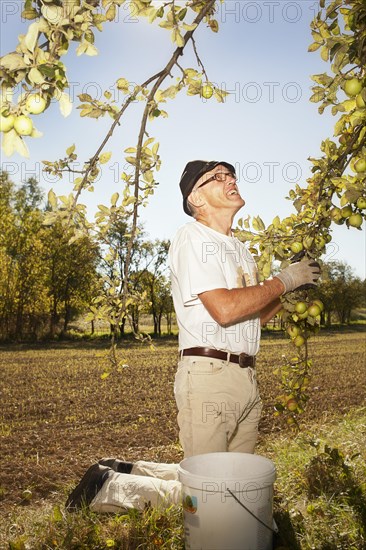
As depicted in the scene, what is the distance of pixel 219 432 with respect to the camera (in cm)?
297

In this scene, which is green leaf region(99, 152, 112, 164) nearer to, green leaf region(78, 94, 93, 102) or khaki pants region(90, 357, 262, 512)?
green leaf region(78, 94, 93, 102)

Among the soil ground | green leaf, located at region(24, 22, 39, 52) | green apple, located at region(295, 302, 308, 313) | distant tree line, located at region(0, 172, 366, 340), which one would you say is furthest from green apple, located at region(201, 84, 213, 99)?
distant tree line, located at region(0, 172, 366, 340)

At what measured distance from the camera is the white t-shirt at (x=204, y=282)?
9.61 ft

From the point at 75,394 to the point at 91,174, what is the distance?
8.92m

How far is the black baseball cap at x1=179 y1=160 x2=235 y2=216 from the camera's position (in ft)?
11.0

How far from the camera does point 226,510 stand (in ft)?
8.29

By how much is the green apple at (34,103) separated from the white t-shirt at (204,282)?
151 cm

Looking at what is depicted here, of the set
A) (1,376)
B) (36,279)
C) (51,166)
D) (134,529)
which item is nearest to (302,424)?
(134,529)

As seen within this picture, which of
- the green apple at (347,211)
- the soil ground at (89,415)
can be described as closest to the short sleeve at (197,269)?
the soil ground at (89,415)

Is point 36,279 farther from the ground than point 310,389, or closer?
farther from the ground

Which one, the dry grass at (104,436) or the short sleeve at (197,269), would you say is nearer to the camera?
the short sleeve at (197,269)

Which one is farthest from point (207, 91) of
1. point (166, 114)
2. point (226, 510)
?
point (226, 510)

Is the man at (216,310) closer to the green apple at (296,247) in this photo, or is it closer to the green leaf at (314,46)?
the green apple at (296,247)

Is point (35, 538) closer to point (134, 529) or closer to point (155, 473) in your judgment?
point (134, 529)
